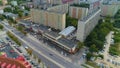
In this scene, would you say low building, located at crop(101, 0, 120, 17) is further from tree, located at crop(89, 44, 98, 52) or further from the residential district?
tree, located at crop(89, 44, 98, 52)

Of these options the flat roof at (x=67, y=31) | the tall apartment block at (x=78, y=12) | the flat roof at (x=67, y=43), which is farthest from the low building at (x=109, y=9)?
the flat roof at (x=67, y=43)

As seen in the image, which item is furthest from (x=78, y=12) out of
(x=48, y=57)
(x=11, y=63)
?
(x=11, y=63)

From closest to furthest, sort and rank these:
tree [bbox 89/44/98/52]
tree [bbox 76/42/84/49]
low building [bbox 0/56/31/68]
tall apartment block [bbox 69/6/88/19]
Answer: low building [bbox 0/56/31/68] < tree [bbox 89/44/98/52] < tree [bbox 76/42/84/49] < tall apartment block [bbox 69/6/88/19]

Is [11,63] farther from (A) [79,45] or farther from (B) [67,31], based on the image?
(B) [67,31]

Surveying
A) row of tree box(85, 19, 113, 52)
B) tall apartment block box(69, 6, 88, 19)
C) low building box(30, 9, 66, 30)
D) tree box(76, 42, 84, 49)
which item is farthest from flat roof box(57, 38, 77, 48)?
tall apartment block box(69, 6, 88, 19)

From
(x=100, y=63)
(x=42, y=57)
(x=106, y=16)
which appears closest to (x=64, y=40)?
(x=42, y=57)

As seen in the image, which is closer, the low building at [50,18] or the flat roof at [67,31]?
the flat roof at [67,31]

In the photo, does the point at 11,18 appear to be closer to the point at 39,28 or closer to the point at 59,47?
the point at 39,28

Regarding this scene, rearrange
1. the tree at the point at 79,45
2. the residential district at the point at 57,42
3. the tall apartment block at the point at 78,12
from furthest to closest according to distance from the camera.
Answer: the tall apartment block at the point at 78,12 → the tree at the point at 79,45 → the residential district at the point at 57,42

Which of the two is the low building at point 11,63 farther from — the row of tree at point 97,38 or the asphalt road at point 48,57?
the row of tree at point 97,38
